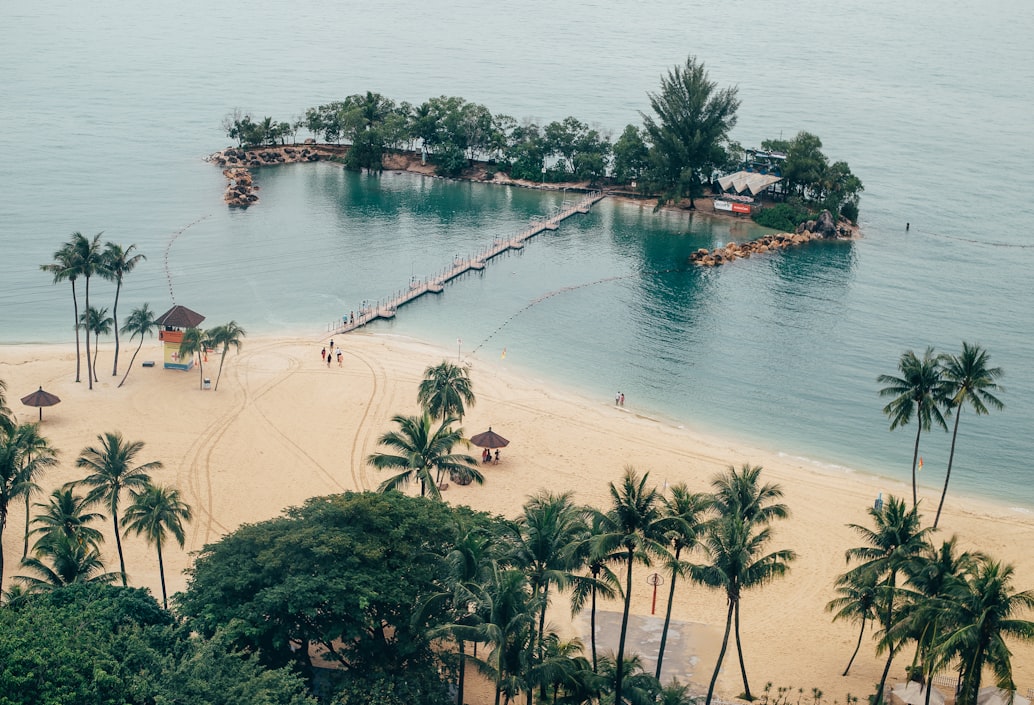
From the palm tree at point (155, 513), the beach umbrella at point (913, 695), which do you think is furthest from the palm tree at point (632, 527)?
the palm tree at point (155, 513)

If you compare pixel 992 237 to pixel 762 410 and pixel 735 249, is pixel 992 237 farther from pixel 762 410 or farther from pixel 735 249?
pixel 762 410

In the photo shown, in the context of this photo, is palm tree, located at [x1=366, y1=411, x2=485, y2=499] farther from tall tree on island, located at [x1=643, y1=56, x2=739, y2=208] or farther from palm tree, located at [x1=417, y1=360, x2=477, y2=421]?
tall tree on island, located at [x1=643, y1=56, x2=739, y2=208]

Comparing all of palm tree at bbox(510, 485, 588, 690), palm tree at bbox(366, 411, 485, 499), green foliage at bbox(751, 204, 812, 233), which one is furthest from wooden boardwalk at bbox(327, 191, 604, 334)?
palm tree at bbox(510, 485, 588, 690)

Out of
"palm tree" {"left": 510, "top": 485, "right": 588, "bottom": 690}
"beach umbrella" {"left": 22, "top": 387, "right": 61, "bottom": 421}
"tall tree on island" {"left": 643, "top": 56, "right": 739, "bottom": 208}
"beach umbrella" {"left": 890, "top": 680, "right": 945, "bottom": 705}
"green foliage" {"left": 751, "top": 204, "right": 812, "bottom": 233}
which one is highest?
"tall tree on island" {"left": 643, "top": 56, "right": 739, "bottom": 208}

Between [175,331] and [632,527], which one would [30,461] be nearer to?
[175,331]

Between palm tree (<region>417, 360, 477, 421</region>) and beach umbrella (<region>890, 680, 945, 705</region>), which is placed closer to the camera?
beach umbrella (<region>890, 680, 945, 705</region>)
